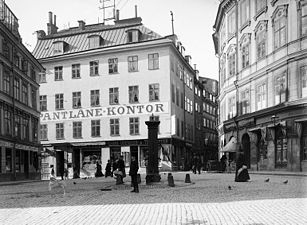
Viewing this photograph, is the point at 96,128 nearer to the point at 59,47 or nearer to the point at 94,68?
the point at 94,68

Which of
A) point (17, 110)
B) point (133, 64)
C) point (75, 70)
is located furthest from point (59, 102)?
point (17, 110)

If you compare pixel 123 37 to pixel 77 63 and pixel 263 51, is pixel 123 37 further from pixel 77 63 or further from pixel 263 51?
pixel 263 51

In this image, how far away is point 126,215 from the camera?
1008cm

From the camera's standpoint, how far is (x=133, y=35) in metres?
43.8

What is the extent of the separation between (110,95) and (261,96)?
64.5 ft

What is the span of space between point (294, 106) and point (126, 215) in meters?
14.9

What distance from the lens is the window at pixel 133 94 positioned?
42938 mm

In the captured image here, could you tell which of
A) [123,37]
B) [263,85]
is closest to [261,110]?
[263,85]

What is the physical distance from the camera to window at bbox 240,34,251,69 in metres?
28.1

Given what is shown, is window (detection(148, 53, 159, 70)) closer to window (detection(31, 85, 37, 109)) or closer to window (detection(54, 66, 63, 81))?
window (detection(54, 66, 63, 81))

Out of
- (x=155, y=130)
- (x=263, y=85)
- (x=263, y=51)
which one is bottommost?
(x=155, y=130)

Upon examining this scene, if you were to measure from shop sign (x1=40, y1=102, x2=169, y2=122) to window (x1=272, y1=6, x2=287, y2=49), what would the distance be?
787 inches

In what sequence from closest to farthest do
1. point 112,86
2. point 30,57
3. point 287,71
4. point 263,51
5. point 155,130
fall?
point 155,130 < point 287,71 < point 263,51 < point 30,57 < point 112,86

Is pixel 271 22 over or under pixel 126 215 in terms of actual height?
over
